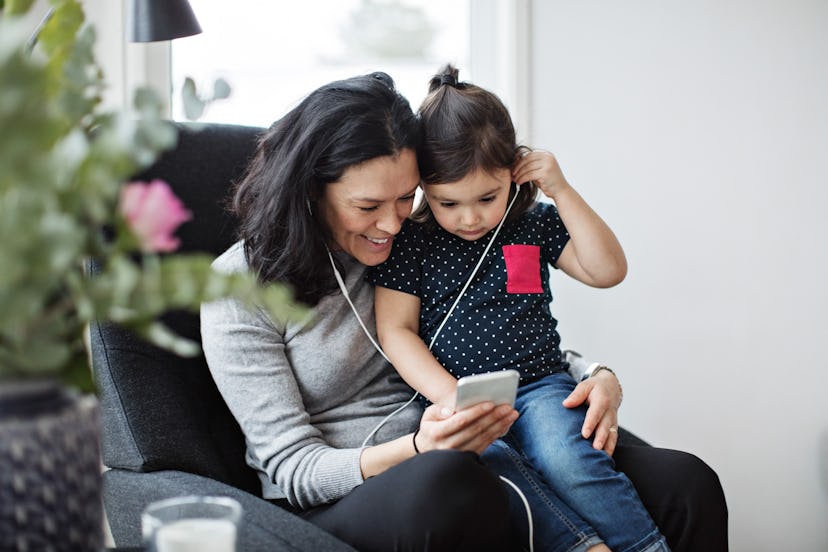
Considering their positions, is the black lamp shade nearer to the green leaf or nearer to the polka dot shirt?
the polka dot shirt

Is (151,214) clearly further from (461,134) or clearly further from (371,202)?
(461,134)

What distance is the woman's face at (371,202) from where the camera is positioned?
1412 millimetres

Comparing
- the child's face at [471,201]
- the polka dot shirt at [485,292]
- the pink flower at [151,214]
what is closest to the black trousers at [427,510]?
the polka dot shirt at [485,292]

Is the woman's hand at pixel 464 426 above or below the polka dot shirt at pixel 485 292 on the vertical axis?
below

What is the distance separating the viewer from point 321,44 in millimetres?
2201

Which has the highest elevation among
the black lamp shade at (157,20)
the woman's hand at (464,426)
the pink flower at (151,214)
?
the black lamp shade at (157,20)

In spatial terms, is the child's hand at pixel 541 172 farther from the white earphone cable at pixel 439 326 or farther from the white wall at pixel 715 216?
the white wall at pixel 715 216

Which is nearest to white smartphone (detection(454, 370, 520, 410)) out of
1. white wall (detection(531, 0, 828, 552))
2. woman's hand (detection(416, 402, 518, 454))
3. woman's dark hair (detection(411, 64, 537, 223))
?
woman's hand (detection(416, 402, 518, 454))

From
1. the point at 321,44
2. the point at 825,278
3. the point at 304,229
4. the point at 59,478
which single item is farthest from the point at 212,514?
the point at 825,278

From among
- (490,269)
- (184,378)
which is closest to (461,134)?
(490,269)

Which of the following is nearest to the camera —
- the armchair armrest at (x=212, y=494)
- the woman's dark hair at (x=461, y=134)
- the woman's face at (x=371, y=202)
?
the armchair armrest at (x=212, y=494)

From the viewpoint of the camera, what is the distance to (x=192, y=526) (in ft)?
2.68

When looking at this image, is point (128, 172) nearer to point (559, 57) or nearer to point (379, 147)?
point (379, 147)

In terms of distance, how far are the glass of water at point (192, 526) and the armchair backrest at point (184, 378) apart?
537 millimetres
